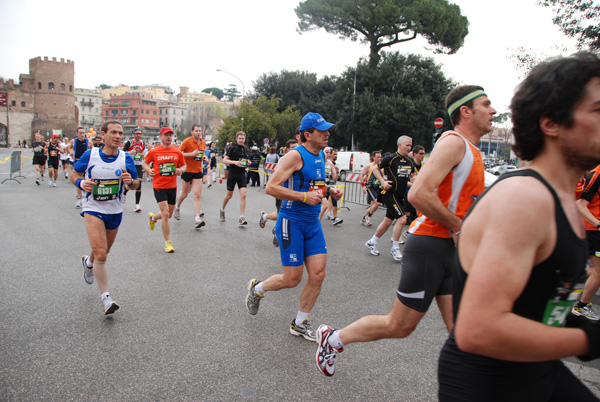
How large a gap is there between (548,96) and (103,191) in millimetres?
4405

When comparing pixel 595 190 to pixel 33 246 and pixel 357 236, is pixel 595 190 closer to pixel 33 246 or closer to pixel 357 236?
pixel 357 236

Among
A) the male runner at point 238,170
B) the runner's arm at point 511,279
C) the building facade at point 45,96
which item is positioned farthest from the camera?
the building facade at point 45,96

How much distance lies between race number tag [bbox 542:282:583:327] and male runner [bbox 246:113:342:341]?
2609mm

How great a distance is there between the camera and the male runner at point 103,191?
434 cm

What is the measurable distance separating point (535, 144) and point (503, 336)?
61 cm

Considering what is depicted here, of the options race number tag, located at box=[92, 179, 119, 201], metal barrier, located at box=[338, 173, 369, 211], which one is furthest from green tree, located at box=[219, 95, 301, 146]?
race number tag, located at box=[92, 179, 119, 201]

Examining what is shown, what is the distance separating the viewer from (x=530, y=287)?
1.22m

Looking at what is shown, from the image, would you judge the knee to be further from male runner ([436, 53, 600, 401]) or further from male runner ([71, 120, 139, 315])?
male runner ([71, 120, 139, 315])

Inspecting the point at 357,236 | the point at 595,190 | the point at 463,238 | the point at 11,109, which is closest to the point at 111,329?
the point at 463,238

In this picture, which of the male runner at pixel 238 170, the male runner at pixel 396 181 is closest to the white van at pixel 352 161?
the male runner at pixel 238 170

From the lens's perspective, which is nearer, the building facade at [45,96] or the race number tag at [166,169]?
the race number tag at [166,169]

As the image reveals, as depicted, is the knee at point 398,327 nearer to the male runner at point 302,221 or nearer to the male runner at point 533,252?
the male runner at point 533,252

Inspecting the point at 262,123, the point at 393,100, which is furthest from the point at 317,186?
the point at 262,123

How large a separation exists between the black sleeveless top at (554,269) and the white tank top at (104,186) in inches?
170
